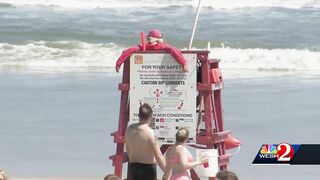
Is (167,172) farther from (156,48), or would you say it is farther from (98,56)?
(98,56)

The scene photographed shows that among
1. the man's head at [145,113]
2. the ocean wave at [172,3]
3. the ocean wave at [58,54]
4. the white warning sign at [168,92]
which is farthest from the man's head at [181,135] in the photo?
the ocean wave at [172,3]

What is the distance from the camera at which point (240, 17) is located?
39.9m

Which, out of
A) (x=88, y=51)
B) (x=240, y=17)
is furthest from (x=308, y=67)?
(x=240, y=17)

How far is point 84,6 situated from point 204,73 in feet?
113

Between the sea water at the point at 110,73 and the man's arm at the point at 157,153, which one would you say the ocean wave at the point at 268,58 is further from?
the man's arm at the point at 157,153

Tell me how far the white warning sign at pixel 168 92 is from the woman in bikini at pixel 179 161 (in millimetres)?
379

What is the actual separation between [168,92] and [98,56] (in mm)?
17808

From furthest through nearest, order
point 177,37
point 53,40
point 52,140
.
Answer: point 177,37, point 53,40, point 52,140

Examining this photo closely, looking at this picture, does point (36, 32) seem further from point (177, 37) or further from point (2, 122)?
point (2, 122)

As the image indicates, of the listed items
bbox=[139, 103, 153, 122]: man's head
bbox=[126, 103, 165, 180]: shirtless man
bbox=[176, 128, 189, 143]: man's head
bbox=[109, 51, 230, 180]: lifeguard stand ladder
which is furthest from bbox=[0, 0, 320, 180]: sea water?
bbox=[139, 103, 153, 122]: man's head

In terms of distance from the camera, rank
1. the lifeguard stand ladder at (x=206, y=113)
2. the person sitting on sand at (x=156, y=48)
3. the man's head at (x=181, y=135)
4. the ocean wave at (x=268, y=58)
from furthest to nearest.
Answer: the ocean wave at (x=268, y=58)
the lifeguard stand ladder at (x=206, y=113)
the person sitting on sand at (x=156, y=48)
the man's head at (x=181, y=135)

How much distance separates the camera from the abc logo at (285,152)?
10984mm

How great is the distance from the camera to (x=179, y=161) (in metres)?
9.31

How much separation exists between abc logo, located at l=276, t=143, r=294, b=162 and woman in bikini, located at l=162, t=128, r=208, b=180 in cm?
183
